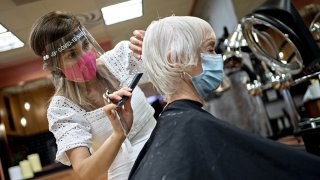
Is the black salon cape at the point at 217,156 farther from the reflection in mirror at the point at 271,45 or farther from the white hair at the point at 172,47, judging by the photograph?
the reflection in mirror at the point at 271,45

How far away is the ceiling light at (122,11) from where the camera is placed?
4.12ft

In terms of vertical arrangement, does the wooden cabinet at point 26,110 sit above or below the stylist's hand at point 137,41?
below

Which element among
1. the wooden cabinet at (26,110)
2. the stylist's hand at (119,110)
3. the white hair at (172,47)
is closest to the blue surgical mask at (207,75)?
the white hair at (172,47)

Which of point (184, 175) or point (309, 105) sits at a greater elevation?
point (184, 175)

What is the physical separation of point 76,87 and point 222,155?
0.55 meters

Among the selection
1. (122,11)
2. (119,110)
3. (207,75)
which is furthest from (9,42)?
(207,75)

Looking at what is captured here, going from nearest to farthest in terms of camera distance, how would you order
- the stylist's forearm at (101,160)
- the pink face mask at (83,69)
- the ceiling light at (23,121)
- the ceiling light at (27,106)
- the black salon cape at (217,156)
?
the black salon cape at (217,156)
the stylist's forearm at (101,160)
the pink face mask at (83,69)
the ceiling light at (27,106)
the ceiling light at (23,121)

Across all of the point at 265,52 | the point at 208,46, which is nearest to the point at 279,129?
the point at 265,52

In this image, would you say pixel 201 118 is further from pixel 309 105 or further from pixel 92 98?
pixel 309 105

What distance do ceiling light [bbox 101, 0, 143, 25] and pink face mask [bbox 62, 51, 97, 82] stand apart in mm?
197

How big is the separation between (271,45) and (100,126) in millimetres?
1026

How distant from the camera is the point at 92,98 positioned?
4.04ft

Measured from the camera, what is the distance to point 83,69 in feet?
3.73

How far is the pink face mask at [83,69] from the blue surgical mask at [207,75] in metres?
0.34
